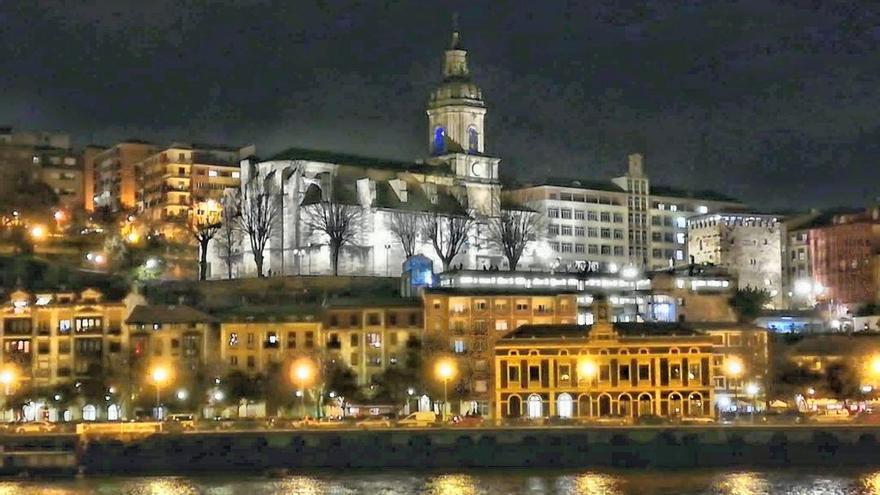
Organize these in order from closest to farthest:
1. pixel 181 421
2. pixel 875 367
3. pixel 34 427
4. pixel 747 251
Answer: pixel 34 427
pixel 181 421
pixel 875 367
pixel 747 251

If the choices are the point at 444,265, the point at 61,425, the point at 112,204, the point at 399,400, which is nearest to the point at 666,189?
the point at 444,265

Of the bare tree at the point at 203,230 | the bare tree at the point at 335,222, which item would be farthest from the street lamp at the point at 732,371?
the bare tree at the point at 203,230

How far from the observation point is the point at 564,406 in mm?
85250

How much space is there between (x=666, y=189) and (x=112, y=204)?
55.5 meters

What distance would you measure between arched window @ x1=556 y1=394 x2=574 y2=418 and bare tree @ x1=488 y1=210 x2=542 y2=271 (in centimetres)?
4198

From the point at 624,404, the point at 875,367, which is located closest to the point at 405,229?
the point at 875,367

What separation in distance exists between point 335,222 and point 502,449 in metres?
48.6

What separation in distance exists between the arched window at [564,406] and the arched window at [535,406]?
940mm

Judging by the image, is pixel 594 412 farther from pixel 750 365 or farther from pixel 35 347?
pixel 35 347

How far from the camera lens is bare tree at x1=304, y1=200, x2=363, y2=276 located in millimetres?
118000

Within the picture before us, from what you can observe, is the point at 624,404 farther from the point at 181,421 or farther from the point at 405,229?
the point at 405,229

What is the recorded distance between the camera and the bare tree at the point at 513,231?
131125mm

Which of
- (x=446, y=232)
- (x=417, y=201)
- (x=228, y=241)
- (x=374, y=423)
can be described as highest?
(x=417, y=201)

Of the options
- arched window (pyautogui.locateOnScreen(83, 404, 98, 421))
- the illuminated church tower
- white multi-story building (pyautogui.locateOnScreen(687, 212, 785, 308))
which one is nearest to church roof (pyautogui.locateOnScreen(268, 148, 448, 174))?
the illuminated church tower
